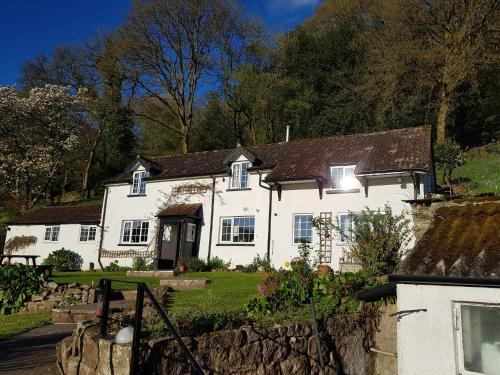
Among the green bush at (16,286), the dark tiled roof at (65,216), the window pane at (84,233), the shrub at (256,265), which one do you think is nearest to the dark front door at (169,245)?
the shrub at (256,265)

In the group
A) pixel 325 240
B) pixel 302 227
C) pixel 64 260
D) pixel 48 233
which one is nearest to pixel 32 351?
pixel 325 240

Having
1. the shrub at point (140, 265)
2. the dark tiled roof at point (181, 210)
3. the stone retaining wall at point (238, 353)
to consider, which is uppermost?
the dark tiled roof at point (181, 210)

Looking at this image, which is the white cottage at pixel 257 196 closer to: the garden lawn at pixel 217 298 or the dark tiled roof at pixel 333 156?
the dark tiled roof at pixel 333 156

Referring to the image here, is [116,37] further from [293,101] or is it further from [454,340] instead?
[454,340]

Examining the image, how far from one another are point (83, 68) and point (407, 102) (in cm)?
3243

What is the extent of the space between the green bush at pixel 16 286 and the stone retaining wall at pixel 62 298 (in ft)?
0.89

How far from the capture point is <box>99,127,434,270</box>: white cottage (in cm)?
1972

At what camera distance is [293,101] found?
3616 centimetres

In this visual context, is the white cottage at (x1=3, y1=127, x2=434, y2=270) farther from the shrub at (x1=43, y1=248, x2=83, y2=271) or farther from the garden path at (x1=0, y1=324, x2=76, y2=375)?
the garden path at (x1=0, y1=324, x2=76, y2=375)

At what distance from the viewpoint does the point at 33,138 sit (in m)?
38.8

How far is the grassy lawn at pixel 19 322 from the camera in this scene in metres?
9.59

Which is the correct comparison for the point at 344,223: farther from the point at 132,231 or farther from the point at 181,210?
the point at 132,231

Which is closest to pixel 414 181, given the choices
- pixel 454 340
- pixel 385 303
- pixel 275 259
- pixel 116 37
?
pixel 275 259

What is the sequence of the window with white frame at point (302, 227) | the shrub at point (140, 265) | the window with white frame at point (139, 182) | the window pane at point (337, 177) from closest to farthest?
the window pane at point (337, 177)
the window with white frame at point (302, 227)
the shrub at point (140, 265)
the window with white frame at point (139, 182)
